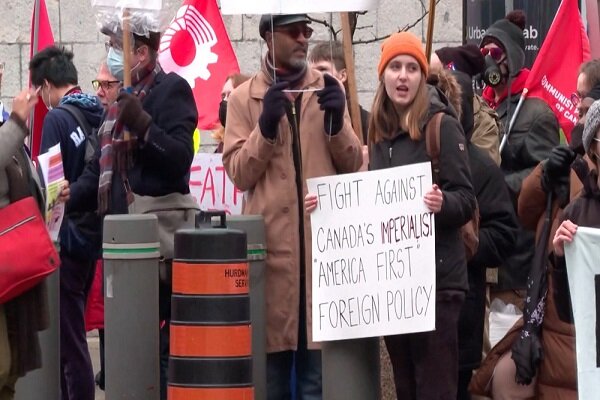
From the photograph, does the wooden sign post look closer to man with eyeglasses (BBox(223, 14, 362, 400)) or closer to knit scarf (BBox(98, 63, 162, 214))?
man with eyeglasses (BBox(223, 14, 362, 400))

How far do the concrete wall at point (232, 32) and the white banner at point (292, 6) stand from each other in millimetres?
5064

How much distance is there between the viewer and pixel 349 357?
249 inches

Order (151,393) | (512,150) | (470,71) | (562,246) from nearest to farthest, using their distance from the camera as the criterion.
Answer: (562,246)
(151,393)
(470,71)
(512,150)

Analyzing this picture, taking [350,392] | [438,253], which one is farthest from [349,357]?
[438,253]

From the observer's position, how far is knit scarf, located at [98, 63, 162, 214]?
705 cm

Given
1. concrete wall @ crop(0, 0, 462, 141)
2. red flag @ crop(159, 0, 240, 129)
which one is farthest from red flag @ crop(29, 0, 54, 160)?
concrete wall @ crop(0, 0, 462, 141)

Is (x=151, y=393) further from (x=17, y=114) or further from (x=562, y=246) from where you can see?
(x=562, y=246)

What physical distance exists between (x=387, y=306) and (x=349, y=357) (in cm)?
29

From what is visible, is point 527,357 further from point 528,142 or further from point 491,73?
point 491,73

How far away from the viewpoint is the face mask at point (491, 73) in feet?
29.2

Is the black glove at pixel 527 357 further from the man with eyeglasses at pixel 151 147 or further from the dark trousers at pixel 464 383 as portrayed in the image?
the man with eyeglasses at pixel 151 147

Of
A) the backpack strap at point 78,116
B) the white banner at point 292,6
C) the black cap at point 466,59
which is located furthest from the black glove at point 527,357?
the backpack strap at point 78,116

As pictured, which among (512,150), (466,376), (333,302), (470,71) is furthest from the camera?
(512,150)

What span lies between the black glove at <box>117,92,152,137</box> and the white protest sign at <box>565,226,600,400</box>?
2088mm
